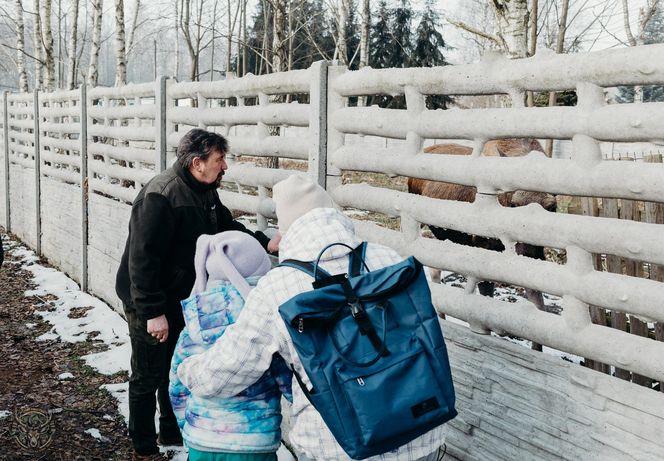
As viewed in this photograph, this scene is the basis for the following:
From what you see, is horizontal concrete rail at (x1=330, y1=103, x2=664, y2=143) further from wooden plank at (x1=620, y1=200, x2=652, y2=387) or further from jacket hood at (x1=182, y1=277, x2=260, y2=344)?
jacket hood at (x1=182, y1=277, x2=260, y2=344)

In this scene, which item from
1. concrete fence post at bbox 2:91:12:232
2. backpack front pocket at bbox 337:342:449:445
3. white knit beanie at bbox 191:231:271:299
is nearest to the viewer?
backpack front pocket at bbox 337:342:449:445

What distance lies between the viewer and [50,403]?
213 inches

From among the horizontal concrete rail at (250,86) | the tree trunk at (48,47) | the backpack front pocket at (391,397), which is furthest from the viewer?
the tree trunk at (48,47)

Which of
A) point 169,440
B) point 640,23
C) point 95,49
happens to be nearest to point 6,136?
point 95,49

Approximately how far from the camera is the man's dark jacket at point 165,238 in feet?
13.2

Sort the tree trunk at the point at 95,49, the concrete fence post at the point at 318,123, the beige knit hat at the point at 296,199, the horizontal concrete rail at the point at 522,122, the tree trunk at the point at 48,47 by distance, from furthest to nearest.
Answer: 1. the tree trunk at the point at 48,47
2. the tree trunk at the point at 95,49
3. the concrete fence post at the point at 318,123
4. the horizontal concrete rail at the point at 522,122
5. the beige knit hat at the point at 296,199

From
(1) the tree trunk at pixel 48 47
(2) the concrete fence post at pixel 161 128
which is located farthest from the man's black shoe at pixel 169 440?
(1) the tree trunk at pixel 48 47

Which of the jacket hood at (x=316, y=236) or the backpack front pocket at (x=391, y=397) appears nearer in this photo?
the backpack front pocket at (x=391, y=397)

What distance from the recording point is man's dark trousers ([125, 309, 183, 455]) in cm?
442

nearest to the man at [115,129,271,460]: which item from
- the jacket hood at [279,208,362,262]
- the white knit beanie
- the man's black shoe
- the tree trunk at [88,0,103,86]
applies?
the man's black shoe

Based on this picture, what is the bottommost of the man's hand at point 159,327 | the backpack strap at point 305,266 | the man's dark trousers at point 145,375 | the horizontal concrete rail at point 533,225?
the man's dark trousers at point 145,375

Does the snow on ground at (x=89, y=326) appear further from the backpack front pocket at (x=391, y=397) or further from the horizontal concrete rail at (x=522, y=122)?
the backpack front pocket at (x=391, y=397)

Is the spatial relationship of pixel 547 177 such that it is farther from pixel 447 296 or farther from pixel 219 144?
pixel 219 144

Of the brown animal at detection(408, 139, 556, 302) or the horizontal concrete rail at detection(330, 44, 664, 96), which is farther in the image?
the brown animal at detection(408, 139, 556, 302)
